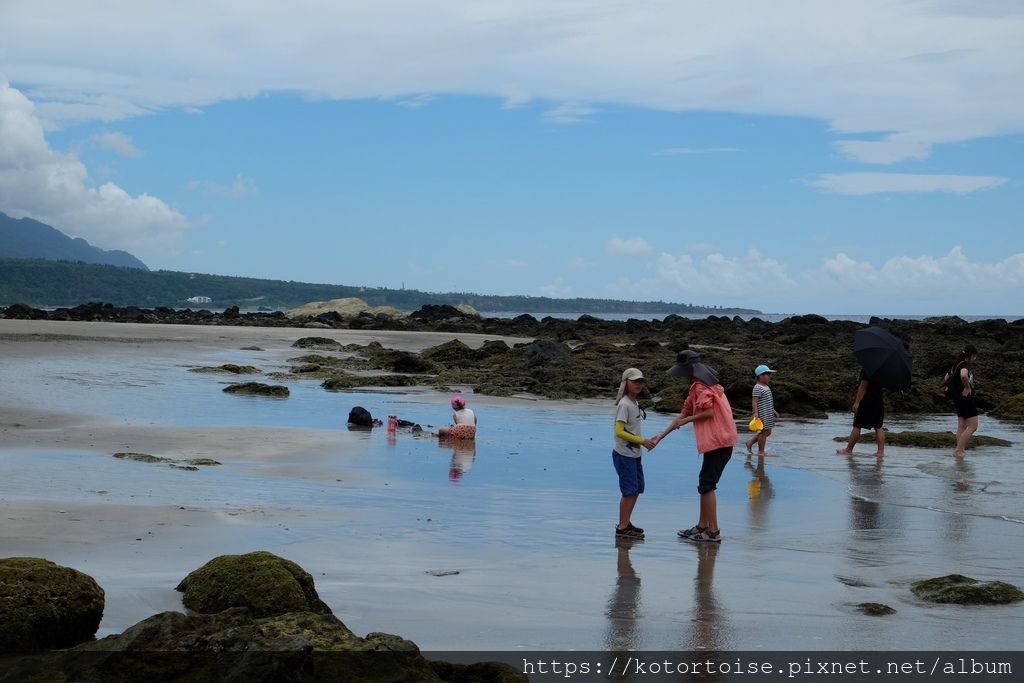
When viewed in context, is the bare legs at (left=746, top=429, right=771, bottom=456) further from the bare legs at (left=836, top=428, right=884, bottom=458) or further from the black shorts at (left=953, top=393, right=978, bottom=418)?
the black shorts at (left=953, top=393, right=978, bottom=418)

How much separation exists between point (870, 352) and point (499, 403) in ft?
31.7

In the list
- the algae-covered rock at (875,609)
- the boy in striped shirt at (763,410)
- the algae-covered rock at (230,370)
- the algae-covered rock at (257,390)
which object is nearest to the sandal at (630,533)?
the algae-covered rock at (875,609)

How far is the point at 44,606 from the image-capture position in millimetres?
6055

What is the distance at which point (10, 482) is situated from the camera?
37.4 ft

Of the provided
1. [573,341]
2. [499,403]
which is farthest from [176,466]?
[573,341]

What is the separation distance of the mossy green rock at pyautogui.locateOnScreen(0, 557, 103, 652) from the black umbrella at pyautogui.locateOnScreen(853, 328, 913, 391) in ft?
44.3

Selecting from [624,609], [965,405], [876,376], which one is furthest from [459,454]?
[624,609]

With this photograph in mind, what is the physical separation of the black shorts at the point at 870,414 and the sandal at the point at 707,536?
8036mm

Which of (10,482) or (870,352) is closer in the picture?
(10,482)

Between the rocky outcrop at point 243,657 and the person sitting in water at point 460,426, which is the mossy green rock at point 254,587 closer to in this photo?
the rocky outcrop at point 243,657

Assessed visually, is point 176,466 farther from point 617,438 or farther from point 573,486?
point 617,438

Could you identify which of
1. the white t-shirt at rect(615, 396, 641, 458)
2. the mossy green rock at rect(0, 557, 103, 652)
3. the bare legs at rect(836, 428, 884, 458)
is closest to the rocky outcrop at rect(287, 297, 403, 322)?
the bare legs at rect(836, 428, 884, 458)

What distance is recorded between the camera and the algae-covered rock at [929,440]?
18.8 m

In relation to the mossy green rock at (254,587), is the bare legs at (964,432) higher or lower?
higher
